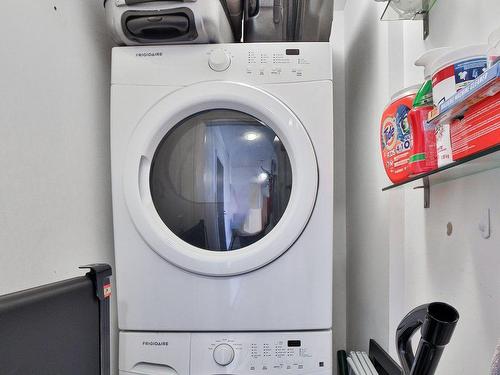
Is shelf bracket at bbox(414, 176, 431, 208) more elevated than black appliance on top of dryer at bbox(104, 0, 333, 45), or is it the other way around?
black appliance on top of dryer at bbox(104, 0, 333, 45)

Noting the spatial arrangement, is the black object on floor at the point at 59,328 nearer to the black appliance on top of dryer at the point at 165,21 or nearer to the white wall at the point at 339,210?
the black appliance on top of dryer at the point at 165,21

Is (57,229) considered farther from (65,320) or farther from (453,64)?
(453,64)

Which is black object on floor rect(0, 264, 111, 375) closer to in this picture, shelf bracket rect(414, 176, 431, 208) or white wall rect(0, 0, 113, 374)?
white wall rect(0, 0, 113, 374)

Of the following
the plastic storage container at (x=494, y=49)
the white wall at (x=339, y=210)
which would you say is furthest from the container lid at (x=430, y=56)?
the white wall at (x=339, y=210)

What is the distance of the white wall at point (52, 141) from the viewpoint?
0.88 metres

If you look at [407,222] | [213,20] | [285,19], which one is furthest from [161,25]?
[407,222]

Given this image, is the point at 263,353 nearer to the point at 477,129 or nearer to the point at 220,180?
the point at 220,180

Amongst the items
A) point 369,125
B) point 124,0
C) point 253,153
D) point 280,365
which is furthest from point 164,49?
point 280,365

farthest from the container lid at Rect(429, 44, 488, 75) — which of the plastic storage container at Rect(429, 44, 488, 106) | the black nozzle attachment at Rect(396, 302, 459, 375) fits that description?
the black nozzle attachment at Rect(396, 302, 459, 375)

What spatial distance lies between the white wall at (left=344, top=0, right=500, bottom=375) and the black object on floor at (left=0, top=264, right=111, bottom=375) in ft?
2.39

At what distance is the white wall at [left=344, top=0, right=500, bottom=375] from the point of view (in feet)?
2.33

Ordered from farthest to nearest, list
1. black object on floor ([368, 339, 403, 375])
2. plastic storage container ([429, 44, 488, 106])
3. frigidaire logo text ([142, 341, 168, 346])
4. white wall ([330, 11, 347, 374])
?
white wall ([330, 11, 347, 374]) → frigidaire logo text ([142, 341, 168, 346]) → black object on floor ([368, 339, 403, 375]) → plastic storage container ([429, 44, 488, 106])

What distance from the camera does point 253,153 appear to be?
3.95 ft

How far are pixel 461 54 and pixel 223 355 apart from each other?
2.94 ft
